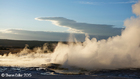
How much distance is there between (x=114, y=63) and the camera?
20.7 meters

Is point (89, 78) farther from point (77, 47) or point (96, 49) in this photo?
point (77, 47)

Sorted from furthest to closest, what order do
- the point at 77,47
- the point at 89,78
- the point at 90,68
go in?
the point at 77,47 < the point at 90,68 < the point at 89,78

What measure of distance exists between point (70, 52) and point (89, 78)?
37.4 feet

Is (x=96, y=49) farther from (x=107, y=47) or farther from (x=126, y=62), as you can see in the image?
(x=126, y=62)

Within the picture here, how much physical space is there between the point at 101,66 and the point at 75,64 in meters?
3.55

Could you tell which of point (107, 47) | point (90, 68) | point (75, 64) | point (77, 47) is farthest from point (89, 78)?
point (77, 47)

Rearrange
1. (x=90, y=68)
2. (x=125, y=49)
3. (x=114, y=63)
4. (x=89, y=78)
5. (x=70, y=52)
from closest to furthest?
(x=89, y=78) < (x=90, y=68) < (x=114, y=63) < (x=125, y=49) < (x=70, y=52)

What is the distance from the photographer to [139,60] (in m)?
21.8

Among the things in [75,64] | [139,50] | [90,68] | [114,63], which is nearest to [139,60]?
[139,50]

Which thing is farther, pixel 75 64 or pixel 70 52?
pixel 70 52

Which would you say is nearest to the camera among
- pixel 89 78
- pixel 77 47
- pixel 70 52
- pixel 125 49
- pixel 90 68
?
pixel 89 78

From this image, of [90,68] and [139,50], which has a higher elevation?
[139,50]

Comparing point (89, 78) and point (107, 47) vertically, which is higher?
point (107, 47)

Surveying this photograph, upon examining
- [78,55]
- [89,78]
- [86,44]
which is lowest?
[89,78]
